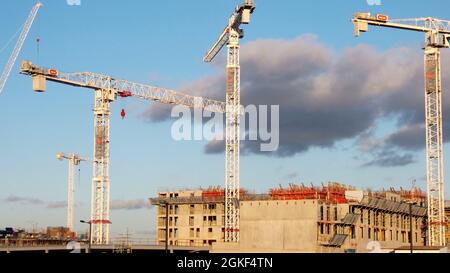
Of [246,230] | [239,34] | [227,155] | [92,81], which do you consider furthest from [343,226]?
[92,81]

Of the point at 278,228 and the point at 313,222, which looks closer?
the point at 313,222

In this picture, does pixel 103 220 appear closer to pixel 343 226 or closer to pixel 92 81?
pixel 92 81

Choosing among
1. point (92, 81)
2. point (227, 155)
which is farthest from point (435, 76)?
point (92, 81)

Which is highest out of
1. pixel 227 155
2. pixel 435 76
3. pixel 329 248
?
pixel 435 76

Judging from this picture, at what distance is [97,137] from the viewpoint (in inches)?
7598

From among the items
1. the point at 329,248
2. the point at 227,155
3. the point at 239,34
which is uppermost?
the point at 239,34

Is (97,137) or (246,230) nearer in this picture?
(246,230)
